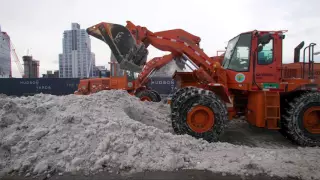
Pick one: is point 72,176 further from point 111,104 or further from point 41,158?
point 111,104

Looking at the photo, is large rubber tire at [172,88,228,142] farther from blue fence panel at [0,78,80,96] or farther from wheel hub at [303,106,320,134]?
blue fence panel at [0,78,80,96]

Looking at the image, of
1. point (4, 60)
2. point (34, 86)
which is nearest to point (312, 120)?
point (34, 86)

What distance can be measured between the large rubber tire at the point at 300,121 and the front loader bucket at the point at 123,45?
4478 mm

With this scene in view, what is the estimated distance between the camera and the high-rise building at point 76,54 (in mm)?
28812

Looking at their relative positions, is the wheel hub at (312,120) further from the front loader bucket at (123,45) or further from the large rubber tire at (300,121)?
the front loader bucket at (123,45)

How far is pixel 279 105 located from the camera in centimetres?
585

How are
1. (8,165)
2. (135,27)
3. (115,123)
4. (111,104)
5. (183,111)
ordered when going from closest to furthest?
(8,165) → (115,123) → (183,111) → (111,104) → (135,27)

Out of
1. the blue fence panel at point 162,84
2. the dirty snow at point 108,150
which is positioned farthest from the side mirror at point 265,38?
the blue fence panel at point 162,84

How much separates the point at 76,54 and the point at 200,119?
27431 mm

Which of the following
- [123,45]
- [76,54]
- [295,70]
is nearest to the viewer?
[295,70]

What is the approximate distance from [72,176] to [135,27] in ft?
16.1

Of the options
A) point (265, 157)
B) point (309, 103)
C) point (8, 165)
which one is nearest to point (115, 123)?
Result: point (8, 165)

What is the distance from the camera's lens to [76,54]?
29922 mm

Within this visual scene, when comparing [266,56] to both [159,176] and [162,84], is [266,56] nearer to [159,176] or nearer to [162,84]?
[159,176]
